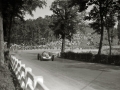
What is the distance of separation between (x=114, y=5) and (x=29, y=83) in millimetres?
23066

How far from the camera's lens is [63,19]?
4197 cm

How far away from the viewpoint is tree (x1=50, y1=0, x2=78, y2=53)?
1631 inches

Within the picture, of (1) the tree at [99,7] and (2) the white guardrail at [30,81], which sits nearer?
(2) the white guardrail at [30,81]

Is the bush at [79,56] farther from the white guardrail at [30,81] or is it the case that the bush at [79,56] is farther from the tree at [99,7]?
the white guardrail at [30,81]

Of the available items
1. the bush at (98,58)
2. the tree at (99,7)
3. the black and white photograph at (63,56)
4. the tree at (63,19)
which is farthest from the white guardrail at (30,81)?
the tree at (63,19)

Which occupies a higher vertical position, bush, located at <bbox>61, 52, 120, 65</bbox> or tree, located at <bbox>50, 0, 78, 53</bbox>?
→ tree, located at <bbox>50, 0, 78, 53</bbox>

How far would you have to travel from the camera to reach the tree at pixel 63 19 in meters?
41.4

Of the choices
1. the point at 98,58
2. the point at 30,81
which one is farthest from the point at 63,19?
the point at 30,81

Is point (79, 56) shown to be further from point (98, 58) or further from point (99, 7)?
point (99, 7)

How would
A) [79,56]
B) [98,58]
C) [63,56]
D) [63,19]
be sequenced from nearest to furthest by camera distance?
[98,58], [79,56], [63,56], [63,19]

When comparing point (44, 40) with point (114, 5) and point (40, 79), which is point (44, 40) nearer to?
point (114, 5)

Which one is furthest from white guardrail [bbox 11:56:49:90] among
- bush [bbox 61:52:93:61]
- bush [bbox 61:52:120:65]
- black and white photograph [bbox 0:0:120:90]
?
bush [bbox 61:52:93:61]

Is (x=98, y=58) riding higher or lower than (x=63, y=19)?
lower

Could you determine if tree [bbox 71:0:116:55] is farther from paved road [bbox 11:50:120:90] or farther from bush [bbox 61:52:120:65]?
paved road [bbox 11:50:120:90]
